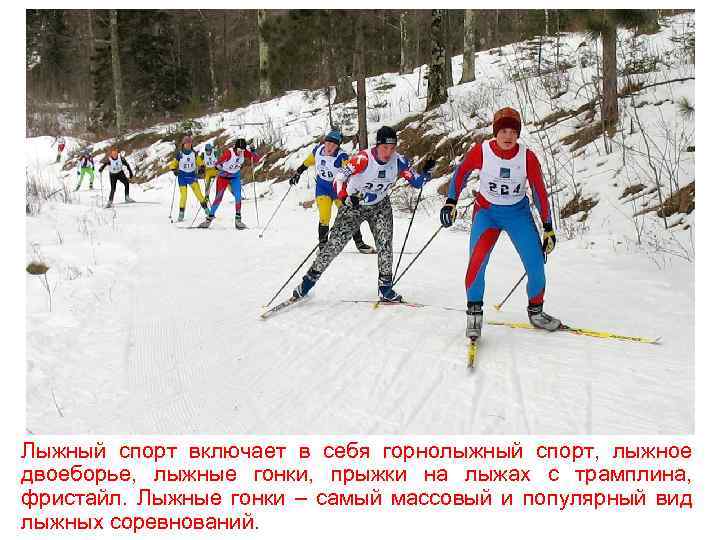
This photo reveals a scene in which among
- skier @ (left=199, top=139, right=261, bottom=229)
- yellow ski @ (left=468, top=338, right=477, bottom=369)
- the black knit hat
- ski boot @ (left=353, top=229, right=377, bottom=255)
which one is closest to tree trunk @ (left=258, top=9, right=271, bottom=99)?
skier @ (left=199, top=139, right=261, bottom=229)

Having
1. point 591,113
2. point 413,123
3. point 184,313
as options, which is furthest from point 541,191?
point 413,123

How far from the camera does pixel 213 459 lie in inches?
153

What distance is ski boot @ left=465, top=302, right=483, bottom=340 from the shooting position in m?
5.22

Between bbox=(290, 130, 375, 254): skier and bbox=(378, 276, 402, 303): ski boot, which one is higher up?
bbox=(290, 130, 375, 254): skier

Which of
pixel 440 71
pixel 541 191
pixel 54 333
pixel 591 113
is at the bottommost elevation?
pixel 54 333

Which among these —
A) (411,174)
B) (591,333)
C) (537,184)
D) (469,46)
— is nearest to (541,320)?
(591,333)

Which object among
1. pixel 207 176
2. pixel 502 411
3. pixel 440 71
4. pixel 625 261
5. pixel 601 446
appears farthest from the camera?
pixel 440 71

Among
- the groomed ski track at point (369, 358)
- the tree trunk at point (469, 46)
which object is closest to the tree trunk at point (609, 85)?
the groomed ski track at point (369, 358)

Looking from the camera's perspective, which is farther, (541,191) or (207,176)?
(207,176)

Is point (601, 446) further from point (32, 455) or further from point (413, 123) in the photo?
point (413, 123)

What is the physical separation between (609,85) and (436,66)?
6923mm

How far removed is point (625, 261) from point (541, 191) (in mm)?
3524

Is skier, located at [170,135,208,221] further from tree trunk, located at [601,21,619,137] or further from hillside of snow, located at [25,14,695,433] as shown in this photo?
tree trunk, located at [601,21,619,137]

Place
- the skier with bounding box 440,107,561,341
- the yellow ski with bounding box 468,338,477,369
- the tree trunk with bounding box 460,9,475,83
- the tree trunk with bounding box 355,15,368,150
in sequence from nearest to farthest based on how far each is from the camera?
the yellow ski with bounding box 468,338,477,369, the skier with bounding box 440,107,561,341, the tree trunk with bounding box 355,15,368,150, the tree trunk with bounding box 460,9,475,83
